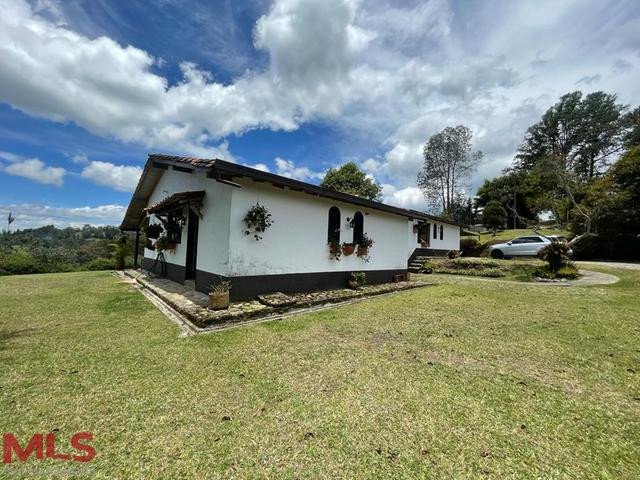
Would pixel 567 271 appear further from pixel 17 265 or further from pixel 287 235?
pixel 17 265

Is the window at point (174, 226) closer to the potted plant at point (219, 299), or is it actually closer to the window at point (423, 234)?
the potted plant at point (219, 299)

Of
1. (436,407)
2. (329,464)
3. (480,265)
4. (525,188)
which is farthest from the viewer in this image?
(525,188)

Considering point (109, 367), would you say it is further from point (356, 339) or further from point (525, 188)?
point (525, 188)

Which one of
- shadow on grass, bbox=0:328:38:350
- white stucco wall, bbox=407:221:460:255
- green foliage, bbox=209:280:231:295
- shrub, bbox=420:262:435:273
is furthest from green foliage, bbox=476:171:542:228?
shadow on grass, bbox=0:328:38:350

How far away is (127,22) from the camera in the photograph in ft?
27.9

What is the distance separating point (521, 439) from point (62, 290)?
1171cm

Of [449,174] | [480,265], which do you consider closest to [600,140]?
[449,174]

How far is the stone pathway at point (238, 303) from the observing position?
18.4ft

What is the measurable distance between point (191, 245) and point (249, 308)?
4.36 m

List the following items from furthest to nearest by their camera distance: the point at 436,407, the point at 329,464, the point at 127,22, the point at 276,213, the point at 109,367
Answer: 1. the point at 127,22
2. the point at 276,213
3. the point at 109,367
4. the point at 436,407
5. the point at 329,464

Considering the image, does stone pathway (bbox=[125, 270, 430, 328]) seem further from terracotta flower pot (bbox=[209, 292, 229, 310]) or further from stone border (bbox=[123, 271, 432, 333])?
terracotta flower pot (bbox=[209, 292, 229, 310])

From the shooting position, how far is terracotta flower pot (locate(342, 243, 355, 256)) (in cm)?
926

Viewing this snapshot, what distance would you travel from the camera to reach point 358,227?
10.1 meters

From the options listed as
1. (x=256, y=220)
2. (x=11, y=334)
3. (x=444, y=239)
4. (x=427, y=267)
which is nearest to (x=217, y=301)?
(x=256, y=220)
